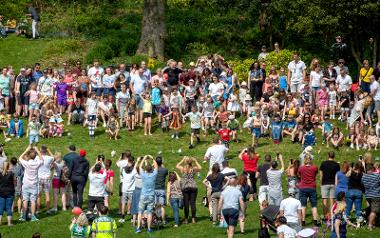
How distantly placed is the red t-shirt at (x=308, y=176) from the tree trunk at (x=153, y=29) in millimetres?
17639

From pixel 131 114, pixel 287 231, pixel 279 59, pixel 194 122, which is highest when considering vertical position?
pixel 279 59

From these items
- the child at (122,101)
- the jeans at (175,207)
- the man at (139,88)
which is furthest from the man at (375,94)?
the jeans at (175,207)

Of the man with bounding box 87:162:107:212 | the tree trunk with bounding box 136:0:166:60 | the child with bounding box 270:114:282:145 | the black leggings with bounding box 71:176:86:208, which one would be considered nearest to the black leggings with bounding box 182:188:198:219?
the man with bounding box 87:162:107:212

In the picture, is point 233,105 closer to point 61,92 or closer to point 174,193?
point 61,92

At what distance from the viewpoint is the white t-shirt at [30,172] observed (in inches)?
1072

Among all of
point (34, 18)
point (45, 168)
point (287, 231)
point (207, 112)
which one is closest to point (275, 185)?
point (287, 231)

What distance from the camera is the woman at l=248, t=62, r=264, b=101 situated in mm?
37562

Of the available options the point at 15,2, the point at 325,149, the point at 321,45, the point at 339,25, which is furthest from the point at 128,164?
the point at 15,2

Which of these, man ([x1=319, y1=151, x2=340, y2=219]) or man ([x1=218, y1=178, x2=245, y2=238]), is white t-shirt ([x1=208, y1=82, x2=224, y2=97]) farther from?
man ([x1=218, y1=178, x2=245, y2=238])

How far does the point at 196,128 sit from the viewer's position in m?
34.5

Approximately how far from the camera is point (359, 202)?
26.7 metres

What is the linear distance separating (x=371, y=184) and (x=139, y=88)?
477 inches

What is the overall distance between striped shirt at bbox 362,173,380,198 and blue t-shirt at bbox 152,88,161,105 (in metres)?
11.2

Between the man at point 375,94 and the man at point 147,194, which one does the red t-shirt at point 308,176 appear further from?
the man at point 375,94
